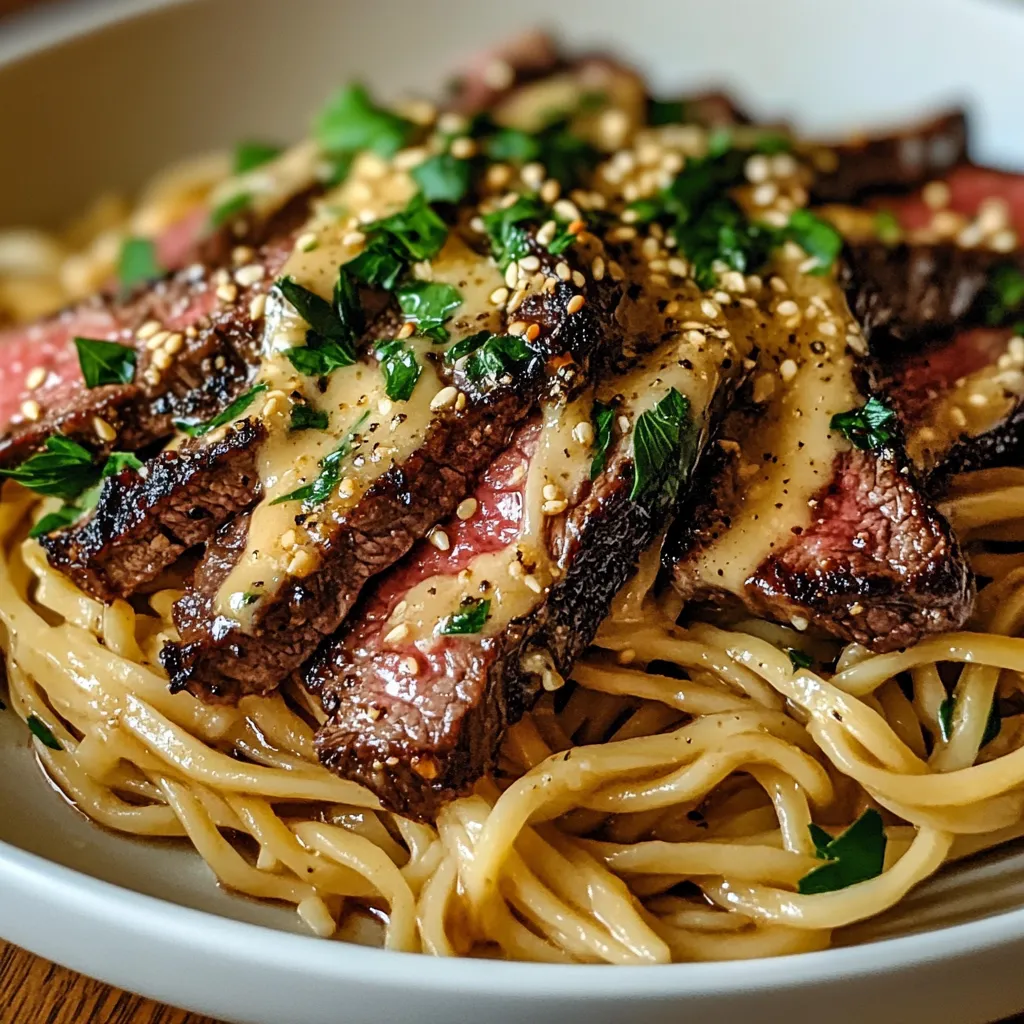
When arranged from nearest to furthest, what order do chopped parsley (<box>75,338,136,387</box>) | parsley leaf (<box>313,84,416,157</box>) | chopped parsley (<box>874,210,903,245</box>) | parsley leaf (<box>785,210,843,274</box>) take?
chopped parsley (<box>75,338,136,387</box>), parsley leaf (<box>785,210,843,274</box>), chopped parsley (<box>874,210,903,245</box>), parsley leaf (<box>313,84,416,157</box>)

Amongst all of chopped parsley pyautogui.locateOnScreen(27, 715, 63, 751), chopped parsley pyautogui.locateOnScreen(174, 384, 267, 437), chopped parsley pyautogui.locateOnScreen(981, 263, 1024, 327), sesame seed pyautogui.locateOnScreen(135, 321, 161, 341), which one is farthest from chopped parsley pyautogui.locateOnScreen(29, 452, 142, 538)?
chopped parsley pyautogui.locateOnScreen(981, 263, 1024, 327)

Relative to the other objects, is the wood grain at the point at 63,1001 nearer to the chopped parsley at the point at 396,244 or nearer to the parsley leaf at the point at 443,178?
the chopped parsley at the point at 396,244

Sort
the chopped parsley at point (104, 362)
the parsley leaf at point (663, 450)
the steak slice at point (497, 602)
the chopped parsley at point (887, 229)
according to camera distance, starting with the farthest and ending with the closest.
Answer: the chopped parsley at point (887, 229) < the chopped parsley at point (104, 362) < the parsley leaf at point (663, 450) < the steak slice at point (497, 602)

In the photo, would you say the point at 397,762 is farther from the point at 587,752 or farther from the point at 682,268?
the point at 682,268

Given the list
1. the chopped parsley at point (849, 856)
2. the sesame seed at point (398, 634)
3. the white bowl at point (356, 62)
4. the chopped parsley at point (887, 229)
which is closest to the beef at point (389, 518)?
the sesame seed at point (398, 634)

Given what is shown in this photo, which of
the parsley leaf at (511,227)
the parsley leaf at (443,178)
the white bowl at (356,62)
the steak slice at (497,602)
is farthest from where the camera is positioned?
the white bowl at (356,62)

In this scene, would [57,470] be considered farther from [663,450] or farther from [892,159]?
[892,159]

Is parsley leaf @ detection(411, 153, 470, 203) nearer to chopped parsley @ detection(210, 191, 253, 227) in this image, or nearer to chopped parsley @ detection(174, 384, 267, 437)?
chopped parsley @ detection(210, 191, 253, 227)

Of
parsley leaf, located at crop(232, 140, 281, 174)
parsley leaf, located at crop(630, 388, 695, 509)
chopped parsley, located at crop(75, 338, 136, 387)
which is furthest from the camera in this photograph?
parsley leaf, located at crop(232, 140, 281, 174)
